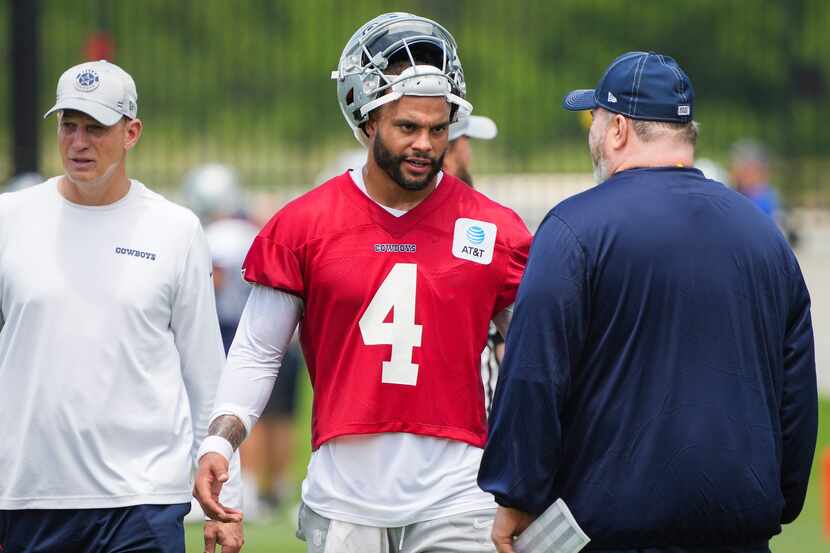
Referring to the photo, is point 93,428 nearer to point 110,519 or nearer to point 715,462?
point 110,519

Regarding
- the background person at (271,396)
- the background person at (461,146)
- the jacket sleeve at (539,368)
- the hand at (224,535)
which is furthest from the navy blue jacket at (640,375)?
the background person at (271,396)

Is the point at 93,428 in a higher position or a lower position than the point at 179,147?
lower

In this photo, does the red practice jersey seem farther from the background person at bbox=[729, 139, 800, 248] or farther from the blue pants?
the background person at bbox=[729, 139, 800, 248]

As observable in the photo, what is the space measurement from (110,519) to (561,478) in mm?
1585

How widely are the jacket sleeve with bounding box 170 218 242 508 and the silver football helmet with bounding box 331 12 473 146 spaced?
72 centimetres

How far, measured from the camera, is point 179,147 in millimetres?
18391

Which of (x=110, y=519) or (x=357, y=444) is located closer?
(x=357, y=444)

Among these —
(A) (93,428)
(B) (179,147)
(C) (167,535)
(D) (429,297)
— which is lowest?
(C) (167,535)

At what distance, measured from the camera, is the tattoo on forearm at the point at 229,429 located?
490 centimetres

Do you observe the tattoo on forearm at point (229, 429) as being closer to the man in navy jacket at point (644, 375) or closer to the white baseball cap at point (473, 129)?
the man in navy jacket at point (644, 375)

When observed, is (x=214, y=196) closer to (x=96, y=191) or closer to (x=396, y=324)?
(x=96, y=191)

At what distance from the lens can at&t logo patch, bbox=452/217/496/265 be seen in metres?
4.92

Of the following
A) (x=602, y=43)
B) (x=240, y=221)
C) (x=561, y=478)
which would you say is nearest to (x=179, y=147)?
(x=602, y=43)

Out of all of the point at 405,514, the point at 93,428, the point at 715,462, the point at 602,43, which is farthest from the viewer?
the point at 602,43
